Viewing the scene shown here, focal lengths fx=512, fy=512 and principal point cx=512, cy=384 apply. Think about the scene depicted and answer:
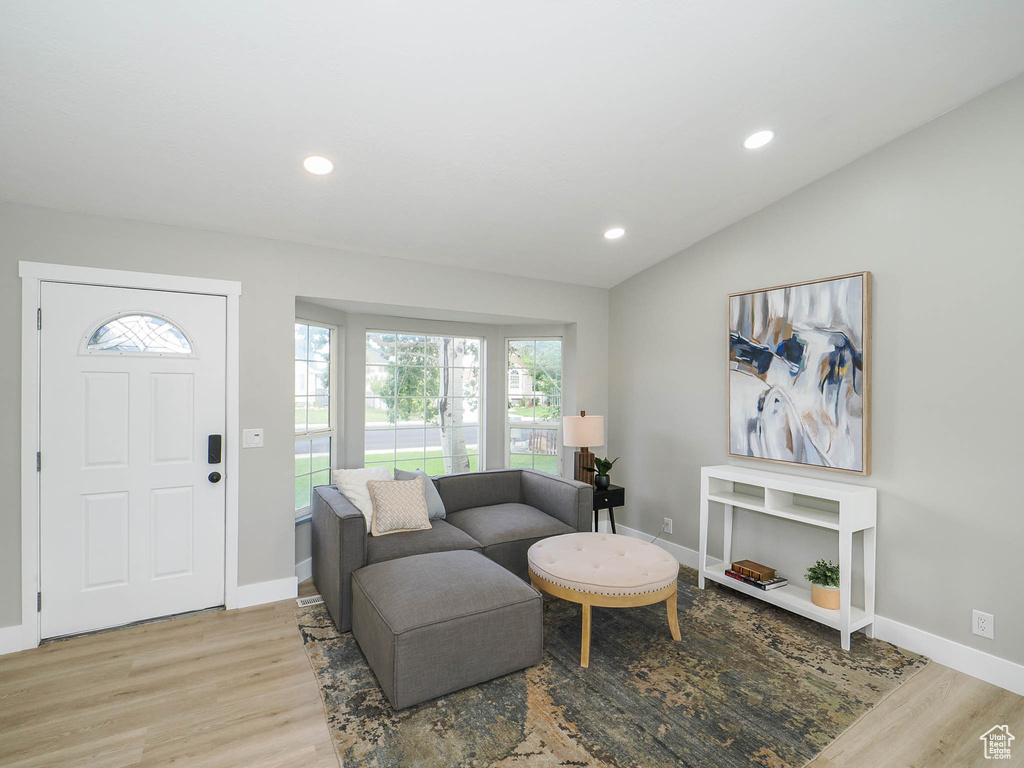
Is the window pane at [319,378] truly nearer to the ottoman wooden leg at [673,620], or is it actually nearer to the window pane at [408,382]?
the window pane at [408,382]

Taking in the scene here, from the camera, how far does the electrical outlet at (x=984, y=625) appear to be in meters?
2.48

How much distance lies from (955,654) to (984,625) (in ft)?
0.70

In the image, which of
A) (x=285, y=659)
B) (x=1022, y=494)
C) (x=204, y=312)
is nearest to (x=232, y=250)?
(x=204, y=312)

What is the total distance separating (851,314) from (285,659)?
3640mm

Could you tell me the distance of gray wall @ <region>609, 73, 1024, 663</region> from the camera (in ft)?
8.00

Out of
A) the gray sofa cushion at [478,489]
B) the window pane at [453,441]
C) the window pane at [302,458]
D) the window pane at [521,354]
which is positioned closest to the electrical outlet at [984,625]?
the gray sofa cushion at [478,489]

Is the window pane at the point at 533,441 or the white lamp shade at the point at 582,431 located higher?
the white lamp shade at the point at 582,431

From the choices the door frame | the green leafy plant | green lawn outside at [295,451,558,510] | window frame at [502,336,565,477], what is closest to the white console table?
the green leafy plant

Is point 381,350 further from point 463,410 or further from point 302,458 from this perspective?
point 302,458

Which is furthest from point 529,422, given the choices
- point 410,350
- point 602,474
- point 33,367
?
point 33,367

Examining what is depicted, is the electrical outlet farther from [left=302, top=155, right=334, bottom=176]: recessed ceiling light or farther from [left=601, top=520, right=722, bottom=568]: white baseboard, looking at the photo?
[left=302, top=155, right=334, bottom=176]: recessed ceiling light

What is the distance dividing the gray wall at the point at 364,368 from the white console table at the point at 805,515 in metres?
1.59

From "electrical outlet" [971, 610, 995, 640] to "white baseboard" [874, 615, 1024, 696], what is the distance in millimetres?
88

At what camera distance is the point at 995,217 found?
248cm
